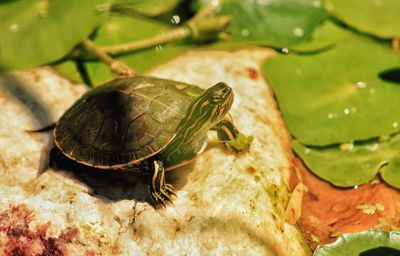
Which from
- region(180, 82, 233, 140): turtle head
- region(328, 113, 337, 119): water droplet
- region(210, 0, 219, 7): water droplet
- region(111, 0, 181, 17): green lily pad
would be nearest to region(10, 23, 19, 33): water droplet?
region(111, 0, 181, 17): green lily pad

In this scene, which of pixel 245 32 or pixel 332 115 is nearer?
pixel 332 115

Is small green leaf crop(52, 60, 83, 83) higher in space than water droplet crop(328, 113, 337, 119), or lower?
higher

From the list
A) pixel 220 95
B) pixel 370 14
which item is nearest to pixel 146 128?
pixel 220 95

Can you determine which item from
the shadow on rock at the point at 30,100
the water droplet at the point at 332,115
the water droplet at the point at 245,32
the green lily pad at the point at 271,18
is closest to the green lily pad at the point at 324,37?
the green lily pad at the point at 271,18

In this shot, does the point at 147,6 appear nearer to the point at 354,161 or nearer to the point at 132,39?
the point at 132,39

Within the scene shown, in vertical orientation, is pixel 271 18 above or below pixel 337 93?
above

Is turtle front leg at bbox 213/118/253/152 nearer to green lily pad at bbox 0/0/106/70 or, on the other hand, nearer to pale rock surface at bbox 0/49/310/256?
pale rock surface at bbox 0/49/310/256

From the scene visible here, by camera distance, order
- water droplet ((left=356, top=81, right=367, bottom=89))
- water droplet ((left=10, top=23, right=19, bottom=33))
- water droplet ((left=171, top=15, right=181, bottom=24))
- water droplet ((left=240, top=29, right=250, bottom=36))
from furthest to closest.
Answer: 1. water droplet ((left=171, top=15, right=181, bottom=24))
2. water droplet ((left=240, top=29, right=250, bottom=36))
3. water droplet ((left=10, top=23, right=19, bottom=33))
4. water droplet ((left=356, top=81, right=367, bottom=89))

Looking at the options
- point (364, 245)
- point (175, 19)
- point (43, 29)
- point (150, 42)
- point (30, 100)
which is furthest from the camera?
point (175, 19)
